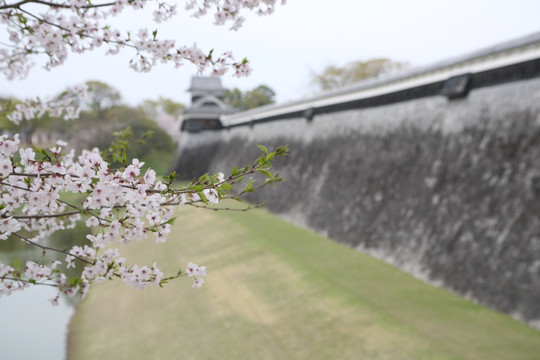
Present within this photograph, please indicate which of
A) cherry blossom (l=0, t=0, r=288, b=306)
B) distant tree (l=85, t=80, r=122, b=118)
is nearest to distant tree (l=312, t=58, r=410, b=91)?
distant tree (l=85, t=80, r=122, b=118)

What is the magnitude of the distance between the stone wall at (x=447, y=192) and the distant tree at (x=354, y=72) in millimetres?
15594

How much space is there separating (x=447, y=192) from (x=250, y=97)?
23.9 m

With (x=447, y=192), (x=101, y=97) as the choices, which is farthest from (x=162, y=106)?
(x=447, y=192)

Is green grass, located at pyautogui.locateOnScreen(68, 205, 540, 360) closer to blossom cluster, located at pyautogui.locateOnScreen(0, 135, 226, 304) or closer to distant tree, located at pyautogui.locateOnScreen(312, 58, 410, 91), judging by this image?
blossom cluster, located at pyautogui.locateOnScreen(0, 135, 226, 304)

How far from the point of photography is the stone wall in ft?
17.3

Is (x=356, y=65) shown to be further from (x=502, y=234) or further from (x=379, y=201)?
(x=502, y=234)

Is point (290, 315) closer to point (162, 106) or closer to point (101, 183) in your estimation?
point (101, 183)

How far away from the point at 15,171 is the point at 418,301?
4.60 metres

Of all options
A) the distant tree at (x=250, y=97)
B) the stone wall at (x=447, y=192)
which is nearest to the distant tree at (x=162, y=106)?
the distant tree at (x=250, y=97)

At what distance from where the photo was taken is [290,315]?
546cm

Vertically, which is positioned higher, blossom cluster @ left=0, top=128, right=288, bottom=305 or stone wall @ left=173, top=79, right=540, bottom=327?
blossom cluster @ left=0, top=128, right=288, bottom=305

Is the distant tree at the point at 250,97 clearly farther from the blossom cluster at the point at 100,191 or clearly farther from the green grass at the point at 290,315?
the blossom cluster at the point at 100,191

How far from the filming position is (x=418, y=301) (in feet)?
17.7

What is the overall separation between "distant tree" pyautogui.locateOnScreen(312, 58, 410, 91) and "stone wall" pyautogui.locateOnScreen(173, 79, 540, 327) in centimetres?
1559
